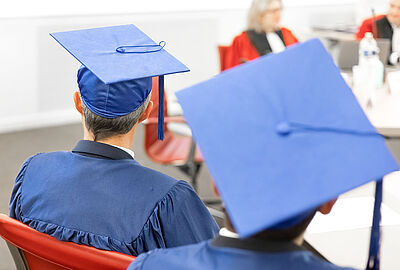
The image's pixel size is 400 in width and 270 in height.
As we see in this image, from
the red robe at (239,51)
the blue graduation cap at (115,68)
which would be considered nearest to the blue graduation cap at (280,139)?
the blue graduation cap at (115,68)

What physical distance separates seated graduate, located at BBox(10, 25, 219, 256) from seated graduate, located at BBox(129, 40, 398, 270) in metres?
0.32

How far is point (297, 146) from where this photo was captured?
102cm

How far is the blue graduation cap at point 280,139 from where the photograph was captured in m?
0.98

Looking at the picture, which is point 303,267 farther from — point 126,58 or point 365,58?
point 365,58

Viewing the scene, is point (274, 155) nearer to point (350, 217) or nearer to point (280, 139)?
point (280, 139)

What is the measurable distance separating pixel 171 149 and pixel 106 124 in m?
1.70

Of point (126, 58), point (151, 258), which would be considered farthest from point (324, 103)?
point (126, 58)

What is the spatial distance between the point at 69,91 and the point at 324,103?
4228mm

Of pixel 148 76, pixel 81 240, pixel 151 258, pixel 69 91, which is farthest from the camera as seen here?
pixel 69 91

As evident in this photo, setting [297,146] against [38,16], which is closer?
[297,146]

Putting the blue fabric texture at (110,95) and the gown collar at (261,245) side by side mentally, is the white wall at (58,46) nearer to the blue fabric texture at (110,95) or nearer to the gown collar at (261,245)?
the blue fabric texture at (110,95)

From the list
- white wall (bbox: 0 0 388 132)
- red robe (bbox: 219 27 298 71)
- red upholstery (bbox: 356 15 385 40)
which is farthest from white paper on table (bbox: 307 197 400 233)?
white wall (bbox: 0 0 388 132)

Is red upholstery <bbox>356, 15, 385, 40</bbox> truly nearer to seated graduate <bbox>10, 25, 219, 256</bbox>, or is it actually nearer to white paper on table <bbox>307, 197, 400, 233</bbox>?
white paper on table <bbox>307, 197, 400, 233</bbox>

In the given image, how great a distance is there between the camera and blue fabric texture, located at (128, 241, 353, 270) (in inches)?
39.0
